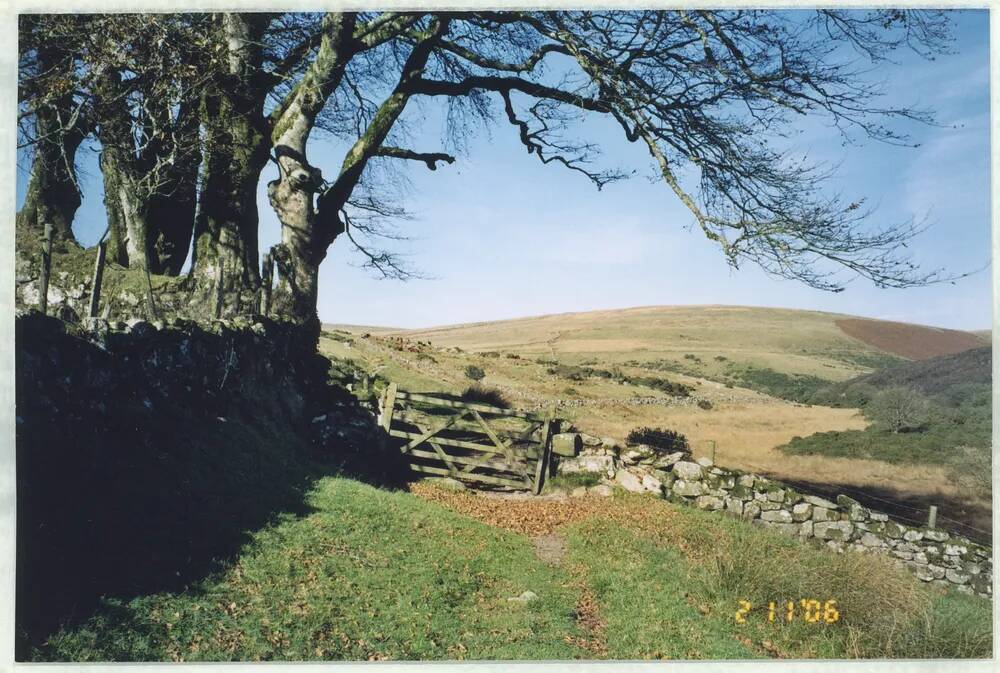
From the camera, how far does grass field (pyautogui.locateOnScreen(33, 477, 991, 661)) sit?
4.41 meters

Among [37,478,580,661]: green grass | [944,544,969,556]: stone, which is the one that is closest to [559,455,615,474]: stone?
[37,478,580,661]: green grass

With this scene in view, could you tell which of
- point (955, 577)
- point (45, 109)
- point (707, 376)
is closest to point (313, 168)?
point (45, 109)

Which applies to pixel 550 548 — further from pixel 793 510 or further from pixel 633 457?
pixel 793 510

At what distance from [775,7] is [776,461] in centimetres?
1737

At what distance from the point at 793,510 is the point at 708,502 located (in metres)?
1.50

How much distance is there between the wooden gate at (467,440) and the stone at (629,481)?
4.82 ft

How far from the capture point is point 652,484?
→ 469 inches

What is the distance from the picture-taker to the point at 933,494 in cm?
1648

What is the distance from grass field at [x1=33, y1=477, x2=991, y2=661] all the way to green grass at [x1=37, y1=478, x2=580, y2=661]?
0.01 meters

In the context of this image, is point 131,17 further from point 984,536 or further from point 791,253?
point 984,536

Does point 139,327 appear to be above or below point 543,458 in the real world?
above

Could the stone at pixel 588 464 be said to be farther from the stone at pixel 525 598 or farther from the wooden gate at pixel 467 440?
the stone at pixel 525 598

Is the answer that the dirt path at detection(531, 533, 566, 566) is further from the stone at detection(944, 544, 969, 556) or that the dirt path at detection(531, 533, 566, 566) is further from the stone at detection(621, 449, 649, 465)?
the stone at detection(944, 544, 969, 556)

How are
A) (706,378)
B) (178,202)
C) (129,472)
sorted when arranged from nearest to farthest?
1. (129,472)
2. (178,202)
3. (706,378)
